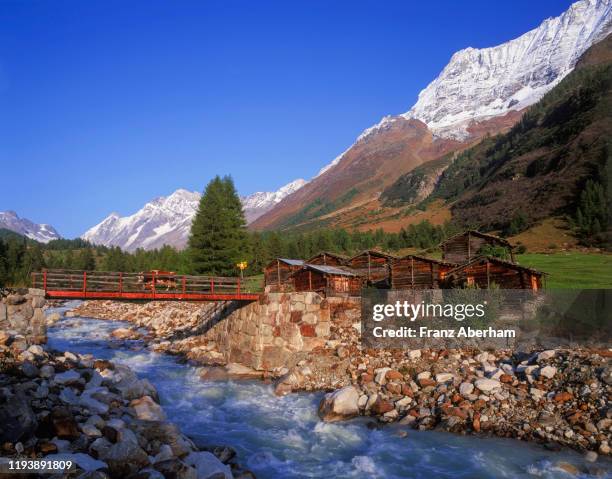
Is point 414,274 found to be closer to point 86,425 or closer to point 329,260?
point 329,260

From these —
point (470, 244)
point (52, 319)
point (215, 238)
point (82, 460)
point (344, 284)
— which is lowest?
point (52, 319)

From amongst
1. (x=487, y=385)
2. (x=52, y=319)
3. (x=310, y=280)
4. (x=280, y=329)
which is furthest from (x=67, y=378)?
(x=52, y=319)

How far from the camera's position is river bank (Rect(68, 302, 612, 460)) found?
570 inches

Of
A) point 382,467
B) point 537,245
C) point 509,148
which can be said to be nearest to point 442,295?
point 382,467

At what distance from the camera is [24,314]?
20.5 m

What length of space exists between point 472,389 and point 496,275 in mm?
14081

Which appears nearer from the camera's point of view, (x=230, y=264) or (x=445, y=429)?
(x=445, y=429)

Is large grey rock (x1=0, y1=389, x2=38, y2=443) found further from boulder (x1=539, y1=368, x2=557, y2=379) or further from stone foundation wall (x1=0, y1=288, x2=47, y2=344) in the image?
boulder (x1=539, y1=368, x2=557, y2=379)

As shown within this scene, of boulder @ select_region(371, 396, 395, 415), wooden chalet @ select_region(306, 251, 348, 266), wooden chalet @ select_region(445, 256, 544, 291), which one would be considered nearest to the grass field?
wooden chalet @ select_region(445, 256, 544, 291)

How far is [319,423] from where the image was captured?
1719 centimetres

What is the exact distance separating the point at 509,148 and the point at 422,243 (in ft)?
351

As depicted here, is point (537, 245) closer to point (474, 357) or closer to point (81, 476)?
point (474, 357)

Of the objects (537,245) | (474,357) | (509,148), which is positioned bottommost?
(474,357)

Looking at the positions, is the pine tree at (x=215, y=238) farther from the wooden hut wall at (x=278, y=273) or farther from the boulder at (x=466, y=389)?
the boulder at (x=466, y=389)
